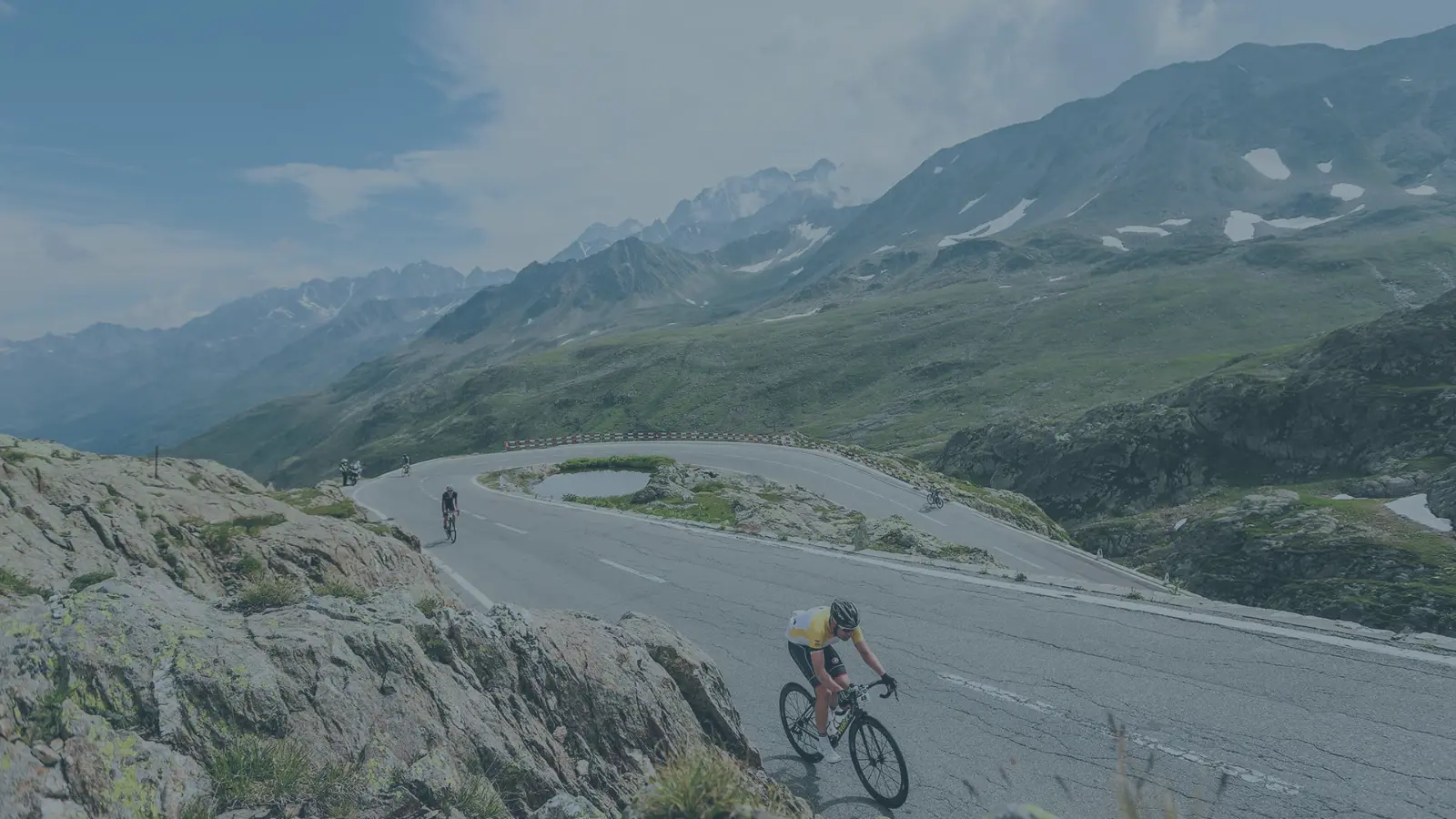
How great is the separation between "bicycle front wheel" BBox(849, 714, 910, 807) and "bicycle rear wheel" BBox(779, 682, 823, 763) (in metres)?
0.81

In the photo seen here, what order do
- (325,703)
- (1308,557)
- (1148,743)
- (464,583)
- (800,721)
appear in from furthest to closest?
1. (1308,557)
2. (464,583)
3. (800,721)
4. (1148,743)
5. (325,703)

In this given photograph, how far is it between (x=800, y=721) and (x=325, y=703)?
5.65 meters

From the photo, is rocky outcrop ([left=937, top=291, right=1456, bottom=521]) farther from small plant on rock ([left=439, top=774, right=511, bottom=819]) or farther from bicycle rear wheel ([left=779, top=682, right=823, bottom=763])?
small plant on rock ([left=439, top=774, right=511, bottom=819])

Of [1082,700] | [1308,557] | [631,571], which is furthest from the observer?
[1308,557]

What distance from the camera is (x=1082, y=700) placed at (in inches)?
392

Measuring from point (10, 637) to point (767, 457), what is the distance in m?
Result: 51.8

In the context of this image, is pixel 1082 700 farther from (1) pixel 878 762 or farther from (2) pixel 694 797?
(2) pixel 694 797

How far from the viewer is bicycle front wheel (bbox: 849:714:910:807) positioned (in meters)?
8.34

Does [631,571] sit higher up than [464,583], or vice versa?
[631,571]

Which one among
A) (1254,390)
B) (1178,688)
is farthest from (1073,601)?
(1254,390)

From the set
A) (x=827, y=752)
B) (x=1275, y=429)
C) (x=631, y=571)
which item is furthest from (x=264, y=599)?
(x=1275, y=429)

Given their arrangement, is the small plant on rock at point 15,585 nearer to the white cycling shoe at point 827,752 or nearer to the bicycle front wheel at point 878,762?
the white cycling shoe at point 827,752

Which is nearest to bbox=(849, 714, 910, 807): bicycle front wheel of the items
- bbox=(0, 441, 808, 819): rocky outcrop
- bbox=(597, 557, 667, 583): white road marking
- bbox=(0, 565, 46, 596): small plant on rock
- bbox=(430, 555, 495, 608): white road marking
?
bbox=(0, 441, 808, 819): rocky outcrop

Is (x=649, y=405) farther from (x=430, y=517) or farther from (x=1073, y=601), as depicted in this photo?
(x=1073, y=601)
